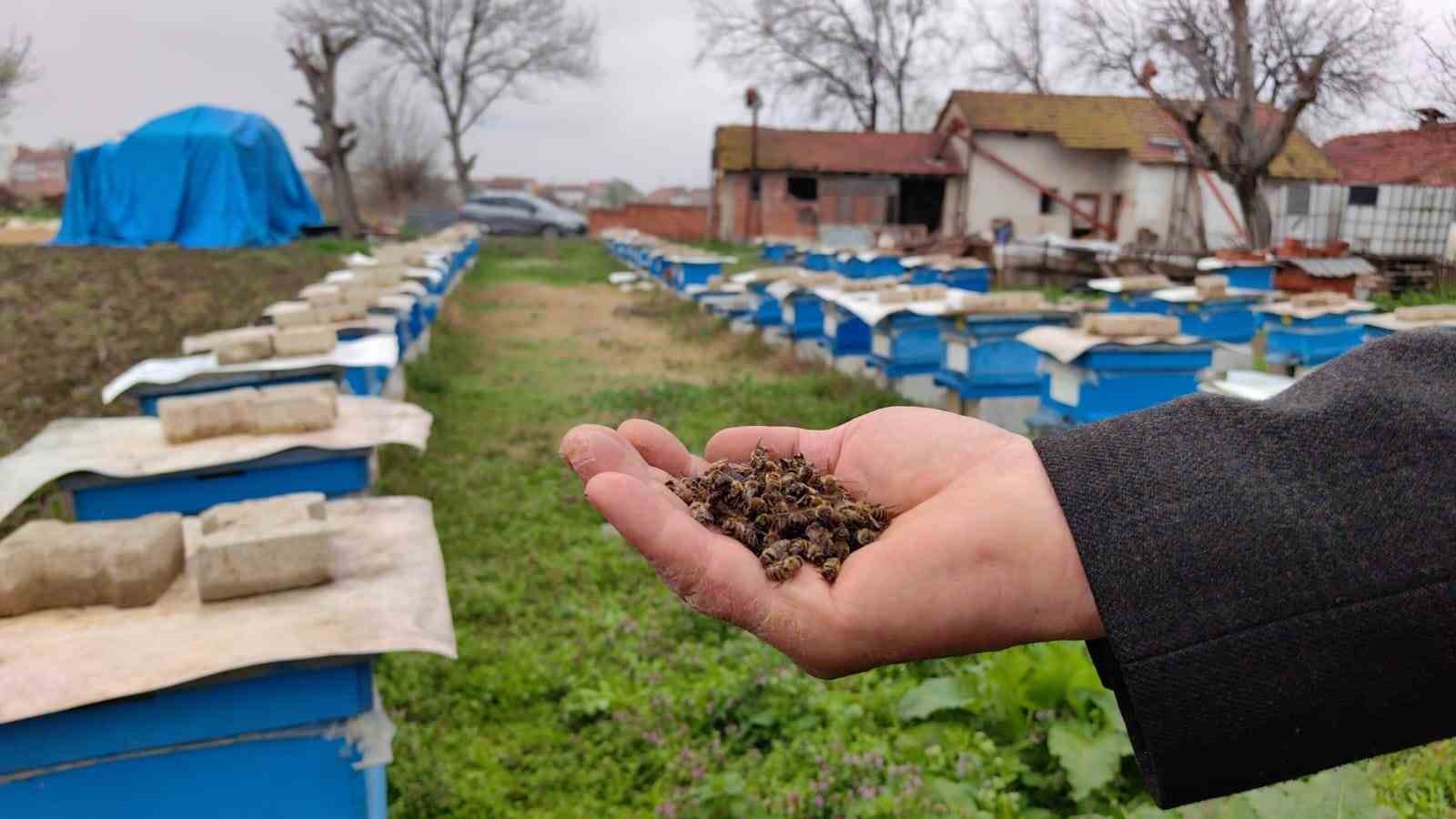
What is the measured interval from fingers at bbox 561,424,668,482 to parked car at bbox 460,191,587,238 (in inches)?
1399

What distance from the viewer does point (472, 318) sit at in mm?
16281

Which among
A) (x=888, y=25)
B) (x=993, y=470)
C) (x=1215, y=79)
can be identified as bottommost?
(x=993, y=470)

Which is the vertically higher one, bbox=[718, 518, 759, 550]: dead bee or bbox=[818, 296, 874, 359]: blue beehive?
bbox=[718, 518, 759, 550]: dead bee

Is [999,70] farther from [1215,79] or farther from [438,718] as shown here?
[438,718]

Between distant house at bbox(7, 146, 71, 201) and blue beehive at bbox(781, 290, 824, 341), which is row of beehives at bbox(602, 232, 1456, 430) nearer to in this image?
blue beehive at bbox(781, 290, 824, 341)

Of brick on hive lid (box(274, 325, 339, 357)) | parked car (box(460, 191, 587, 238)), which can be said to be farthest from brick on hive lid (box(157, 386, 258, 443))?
parked car (box(460, 191, 587, 238))

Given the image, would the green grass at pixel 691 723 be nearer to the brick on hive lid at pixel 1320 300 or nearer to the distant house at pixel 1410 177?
the distant house at pixel 1410 177

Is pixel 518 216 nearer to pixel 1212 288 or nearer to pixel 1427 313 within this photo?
pixel 1212 288

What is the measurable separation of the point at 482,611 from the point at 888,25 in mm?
40326

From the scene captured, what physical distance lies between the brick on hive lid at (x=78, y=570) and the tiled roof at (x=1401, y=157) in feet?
10.5

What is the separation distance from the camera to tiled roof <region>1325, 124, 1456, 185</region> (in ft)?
5.74

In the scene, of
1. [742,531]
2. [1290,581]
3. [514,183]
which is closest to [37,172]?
[514,183]

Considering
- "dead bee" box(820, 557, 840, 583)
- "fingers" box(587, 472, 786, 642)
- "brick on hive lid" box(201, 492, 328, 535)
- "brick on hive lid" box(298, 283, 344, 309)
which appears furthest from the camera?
"brick on hive lid" box(298, 283, 344, 309)

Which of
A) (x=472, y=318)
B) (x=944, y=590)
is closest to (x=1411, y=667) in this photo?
(x=944, y=590)
